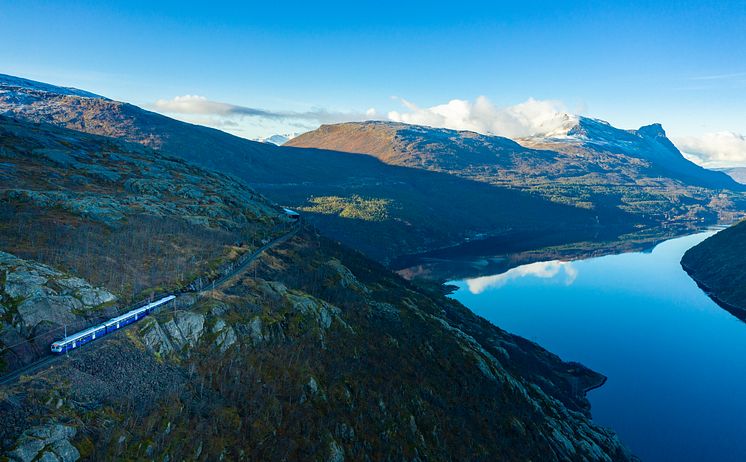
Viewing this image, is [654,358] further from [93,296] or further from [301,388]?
[93,296]

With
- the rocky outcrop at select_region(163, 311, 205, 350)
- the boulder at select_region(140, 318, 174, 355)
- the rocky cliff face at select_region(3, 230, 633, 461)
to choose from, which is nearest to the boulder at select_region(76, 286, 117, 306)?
the rocky cliff face at select_region(3, 230, 633, 461)

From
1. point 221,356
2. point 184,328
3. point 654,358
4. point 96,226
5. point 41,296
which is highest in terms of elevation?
point 96,226

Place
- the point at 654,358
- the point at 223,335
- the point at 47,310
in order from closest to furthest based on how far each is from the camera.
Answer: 1. the point at 47,310
2. the point at 223,335
3. the point at 654,358

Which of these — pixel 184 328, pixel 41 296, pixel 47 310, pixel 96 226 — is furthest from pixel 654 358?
pixel 41 296

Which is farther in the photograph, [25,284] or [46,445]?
[25,284]

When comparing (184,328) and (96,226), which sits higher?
(96,226)

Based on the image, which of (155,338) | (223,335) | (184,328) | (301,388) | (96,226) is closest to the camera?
(155,338)
